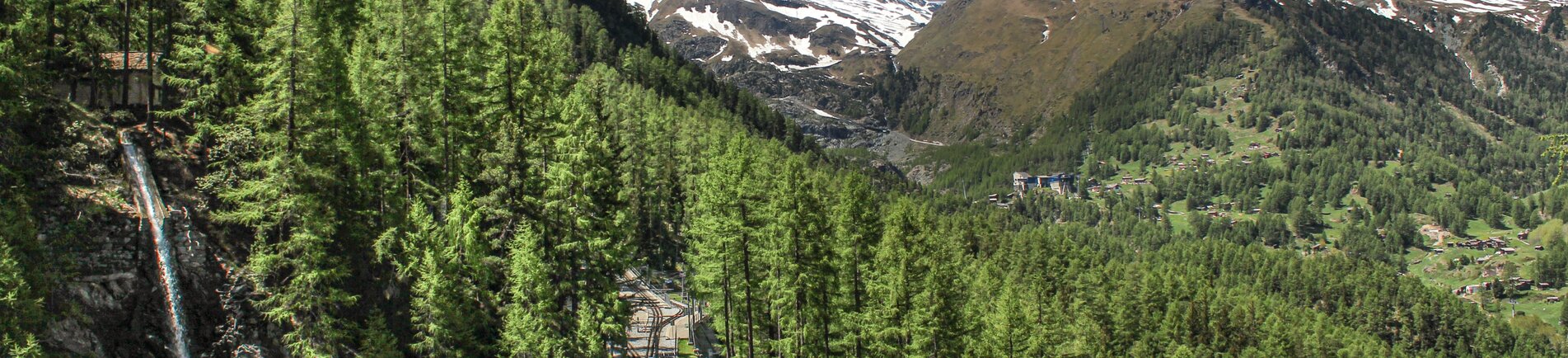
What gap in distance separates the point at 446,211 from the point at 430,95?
4821mm

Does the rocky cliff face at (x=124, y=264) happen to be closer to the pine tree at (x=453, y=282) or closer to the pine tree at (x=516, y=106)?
the pine tree at (x=453, y=282)

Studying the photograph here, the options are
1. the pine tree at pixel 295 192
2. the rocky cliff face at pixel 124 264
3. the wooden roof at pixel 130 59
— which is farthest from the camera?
the wooden roof at pixel 130 59

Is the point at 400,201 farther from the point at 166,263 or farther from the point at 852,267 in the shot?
the point at 852,267

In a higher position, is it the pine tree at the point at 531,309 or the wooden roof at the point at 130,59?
the wooden roof at the point at 130,59

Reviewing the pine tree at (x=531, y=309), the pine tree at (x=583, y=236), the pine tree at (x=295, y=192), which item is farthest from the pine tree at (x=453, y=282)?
the pine tree at (x=583, y=236)

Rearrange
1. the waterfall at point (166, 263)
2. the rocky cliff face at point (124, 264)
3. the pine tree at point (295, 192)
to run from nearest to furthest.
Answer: the rocky cliff face at point (124, 264), the pine tree at point (295, 192), the waterfall at point (166, 263)

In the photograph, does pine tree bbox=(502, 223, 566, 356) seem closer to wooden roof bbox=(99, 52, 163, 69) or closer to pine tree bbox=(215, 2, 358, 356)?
pine tree bbox=(215, 2, 358, 356)

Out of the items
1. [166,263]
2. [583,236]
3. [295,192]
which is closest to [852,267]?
[583,236]

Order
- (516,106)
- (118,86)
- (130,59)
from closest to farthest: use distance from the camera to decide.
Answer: (118,86), (130,59), (516,106)

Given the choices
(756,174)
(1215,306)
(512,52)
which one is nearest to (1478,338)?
(1215,306)

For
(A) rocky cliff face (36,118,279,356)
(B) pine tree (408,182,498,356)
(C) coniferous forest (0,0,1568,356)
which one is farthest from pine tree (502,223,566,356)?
(A) rocky cliff face (36,118,279,356)

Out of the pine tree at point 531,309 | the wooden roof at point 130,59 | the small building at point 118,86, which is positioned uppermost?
the wooden roof at point 130,59

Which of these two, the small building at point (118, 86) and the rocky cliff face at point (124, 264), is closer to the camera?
the rocky cliff face at point (124, 264)

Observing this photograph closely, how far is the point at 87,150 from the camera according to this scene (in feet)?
120
